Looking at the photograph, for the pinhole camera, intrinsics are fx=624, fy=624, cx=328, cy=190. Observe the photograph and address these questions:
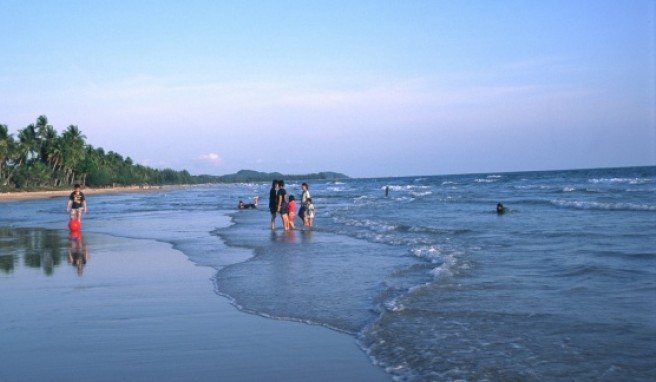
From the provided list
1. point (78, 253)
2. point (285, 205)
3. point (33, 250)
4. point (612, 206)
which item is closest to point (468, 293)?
point (78, 253)

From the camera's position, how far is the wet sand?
534 cm

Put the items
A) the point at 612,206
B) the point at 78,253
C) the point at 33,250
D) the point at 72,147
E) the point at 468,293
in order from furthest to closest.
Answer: the point at 72,147, the point at 612,206, the point at 33,250, the point at 78,253, the point at 468,293

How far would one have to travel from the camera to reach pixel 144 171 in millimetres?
147000

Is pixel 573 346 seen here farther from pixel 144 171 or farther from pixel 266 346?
pixel 144 171

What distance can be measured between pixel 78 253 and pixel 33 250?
1.51 m

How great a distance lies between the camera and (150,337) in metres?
6.43

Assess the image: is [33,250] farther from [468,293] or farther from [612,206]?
[612,206]

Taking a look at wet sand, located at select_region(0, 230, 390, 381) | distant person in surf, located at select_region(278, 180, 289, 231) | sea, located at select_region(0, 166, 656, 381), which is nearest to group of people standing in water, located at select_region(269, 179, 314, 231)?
distant person in surf, located at select_region(278, 180, 289, 231)

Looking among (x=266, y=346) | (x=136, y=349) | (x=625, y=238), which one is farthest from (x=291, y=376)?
(x=625, y=238)

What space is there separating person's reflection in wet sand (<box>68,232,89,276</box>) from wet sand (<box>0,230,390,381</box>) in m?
1.58

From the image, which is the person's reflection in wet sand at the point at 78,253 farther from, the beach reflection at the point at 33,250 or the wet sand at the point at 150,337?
the wet sand at the point at 150,337

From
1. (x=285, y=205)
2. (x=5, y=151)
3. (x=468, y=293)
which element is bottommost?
(x=468, y=293)

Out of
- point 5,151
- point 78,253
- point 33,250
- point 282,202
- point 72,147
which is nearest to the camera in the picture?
point 78,253

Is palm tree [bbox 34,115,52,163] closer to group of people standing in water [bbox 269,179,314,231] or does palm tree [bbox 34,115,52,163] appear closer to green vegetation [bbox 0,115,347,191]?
green vegetation [bbox 0,115,347,191]
